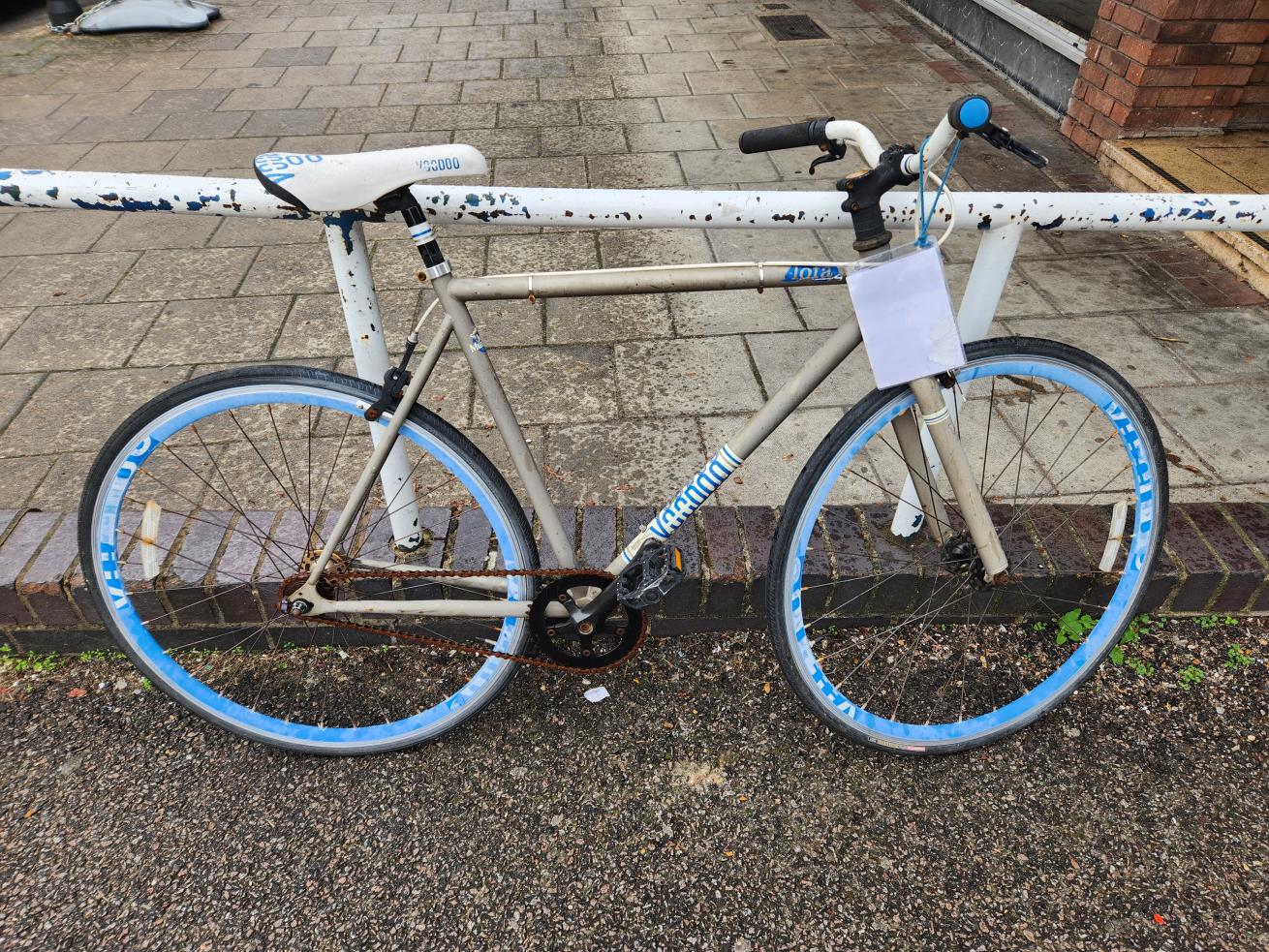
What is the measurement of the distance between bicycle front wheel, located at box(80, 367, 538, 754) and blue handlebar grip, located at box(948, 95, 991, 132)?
1.21 m

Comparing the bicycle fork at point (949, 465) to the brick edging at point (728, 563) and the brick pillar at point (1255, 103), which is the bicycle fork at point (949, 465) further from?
the brick pillar at point (1255, 103)

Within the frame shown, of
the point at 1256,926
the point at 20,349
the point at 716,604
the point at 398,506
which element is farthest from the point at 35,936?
the point at 1256,926

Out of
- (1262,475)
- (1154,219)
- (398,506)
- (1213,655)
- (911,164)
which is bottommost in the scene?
(1213,655)

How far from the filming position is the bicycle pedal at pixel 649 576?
80.7 inches

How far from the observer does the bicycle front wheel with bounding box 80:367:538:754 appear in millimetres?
1945

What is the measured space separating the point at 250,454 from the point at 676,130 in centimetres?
362

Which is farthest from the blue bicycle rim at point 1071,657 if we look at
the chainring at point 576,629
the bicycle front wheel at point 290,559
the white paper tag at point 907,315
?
the bicycle front wheel at point 290,559

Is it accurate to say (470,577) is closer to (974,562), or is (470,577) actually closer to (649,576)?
(649,576)

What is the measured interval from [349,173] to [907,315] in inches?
45.0

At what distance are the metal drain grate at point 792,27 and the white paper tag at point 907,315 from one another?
6187 millimetres

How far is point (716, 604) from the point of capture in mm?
2463

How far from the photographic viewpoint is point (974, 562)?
2010 mm

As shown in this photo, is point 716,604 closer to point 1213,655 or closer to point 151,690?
point 1213,655

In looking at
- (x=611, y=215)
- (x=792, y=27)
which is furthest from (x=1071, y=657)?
(x=792, y=27)
